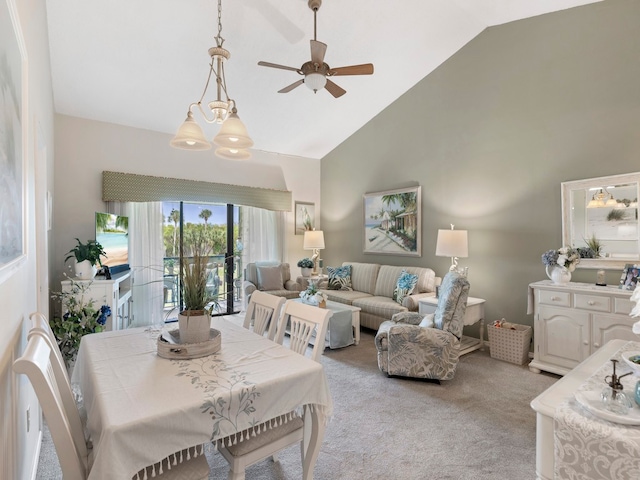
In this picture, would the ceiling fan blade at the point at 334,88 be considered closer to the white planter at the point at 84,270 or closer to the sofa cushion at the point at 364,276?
the sofa cushion at the point at 364,276

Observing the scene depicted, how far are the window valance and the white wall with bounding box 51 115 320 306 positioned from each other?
Result: 0.44ft

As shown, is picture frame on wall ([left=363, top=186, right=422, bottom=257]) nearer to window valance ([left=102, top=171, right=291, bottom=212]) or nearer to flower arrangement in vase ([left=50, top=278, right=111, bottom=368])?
window valance ([left=102, top=171, right=291, bottom=212])

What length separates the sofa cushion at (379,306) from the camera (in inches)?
176

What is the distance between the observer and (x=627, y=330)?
2.90 metres

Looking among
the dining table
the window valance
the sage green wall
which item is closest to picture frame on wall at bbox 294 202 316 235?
the window valance

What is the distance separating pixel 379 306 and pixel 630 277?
2.60 meters

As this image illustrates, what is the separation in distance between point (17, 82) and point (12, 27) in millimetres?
222

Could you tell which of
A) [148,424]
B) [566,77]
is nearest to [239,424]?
[148,424]

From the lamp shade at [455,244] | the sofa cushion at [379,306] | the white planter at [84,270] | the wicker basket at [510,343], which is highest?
the lamp shade at [455,244]

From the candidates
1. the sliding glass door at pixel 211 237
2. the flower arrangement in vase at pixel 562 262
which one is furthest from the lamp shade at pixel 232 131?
the flower arrangement in vase at pixel 562 262

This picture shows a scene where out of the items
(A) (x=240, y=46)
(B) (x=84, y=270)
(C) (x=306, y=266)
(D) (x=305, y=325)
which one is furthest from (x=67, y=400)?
(C) (x=306, y=266)

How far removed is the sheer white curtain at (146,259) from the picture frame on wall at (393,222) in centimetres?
335

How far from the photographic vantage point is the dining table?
109 cm

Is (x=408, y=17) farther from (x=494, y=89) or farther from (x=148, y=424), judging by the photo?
(x=148, y=424)
